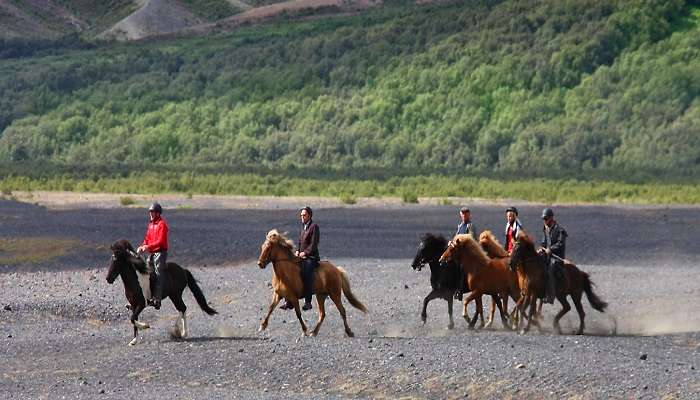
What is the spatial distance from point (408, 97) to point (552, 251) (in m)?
68.5

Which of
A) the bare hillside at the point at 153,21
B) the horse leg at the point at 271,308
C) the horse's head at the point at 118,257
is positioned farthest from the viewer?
the bare hillside at the point at 153,21

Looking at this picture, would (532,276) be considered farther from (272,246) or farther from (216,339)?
(216,339)

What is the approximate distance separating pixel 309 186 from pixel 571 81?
23.7m

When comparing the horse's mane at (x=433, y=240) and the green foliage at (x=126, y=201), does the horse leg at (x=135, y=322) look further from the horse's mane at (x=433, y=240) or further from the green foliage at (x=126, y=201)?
the green foliage at (x=126, y=201)

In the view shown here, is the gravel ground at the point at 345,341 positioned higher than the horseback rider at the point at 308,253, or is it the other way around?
the horseback rider at the point at 308,253

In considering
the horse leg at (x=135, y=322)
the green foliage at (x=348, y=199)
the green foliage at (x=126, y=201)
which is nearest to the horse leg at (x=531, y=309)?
the horse leg at (x=135, y=322)

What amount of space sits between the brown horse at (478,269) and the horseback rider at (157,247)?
3239mm

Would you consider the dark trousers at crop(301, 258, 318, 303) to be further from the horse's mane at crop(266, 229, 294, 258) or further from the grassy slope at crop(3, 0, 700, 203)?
the grassy slope at crop(3, 0, 700, 203)

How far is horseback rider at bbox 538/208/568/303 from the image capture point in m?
20.3

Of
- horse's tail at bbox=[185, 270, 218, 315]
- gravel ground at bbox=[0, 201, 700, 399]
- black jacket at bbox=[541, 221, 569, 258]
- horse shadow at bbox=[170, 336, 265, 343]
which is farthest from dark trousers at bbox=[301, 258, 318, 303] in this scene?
black jacket at bbox=[541, 221, 569, 258]

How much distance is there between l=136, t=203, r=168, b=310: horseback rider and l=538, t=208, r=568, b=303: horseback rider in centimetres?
430

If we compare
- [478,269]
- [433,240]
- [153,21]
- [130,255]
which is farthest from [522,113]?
[130,255]

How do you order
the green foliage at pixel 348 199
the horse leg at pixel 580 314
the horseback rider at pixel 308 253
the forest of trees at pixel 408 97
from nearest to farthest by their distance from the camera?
the horseback rider at pixel 308 253 → the horse leg at pixel 580 314 → the green foliage at pixel 348 199 → the forest of trees at pixel 408 97

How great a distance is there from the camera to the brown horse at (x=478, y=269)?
806 inches
